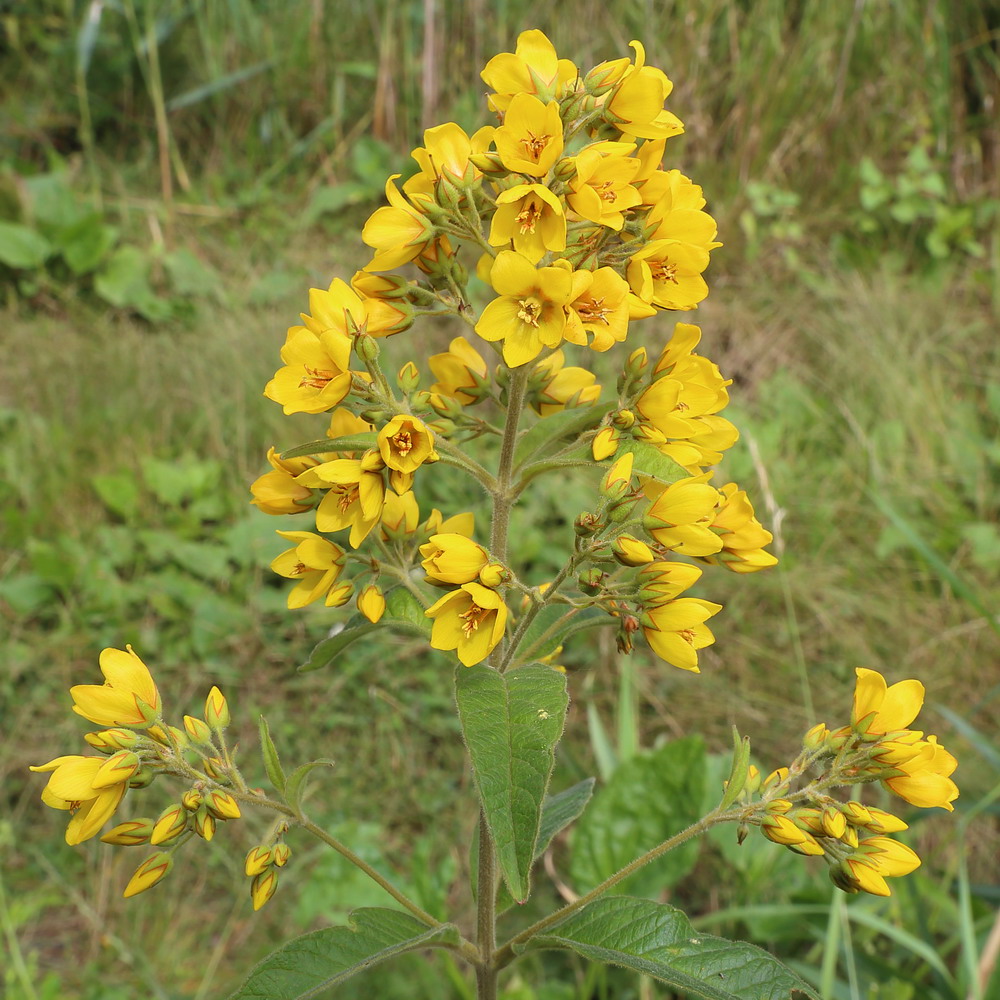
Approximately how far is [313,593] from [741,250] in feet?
13.8

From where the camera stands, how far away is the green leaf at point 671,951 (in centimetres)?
124

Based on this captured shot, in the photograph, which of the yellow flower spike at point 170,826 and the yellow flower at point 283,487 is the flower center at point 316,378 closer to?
the yellow flower at point 283,487

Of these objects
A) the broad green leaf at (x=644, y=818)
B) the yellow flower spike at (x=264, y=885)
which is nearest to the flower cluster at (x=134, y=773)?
the yellow flower spike at (x=264, y=885)

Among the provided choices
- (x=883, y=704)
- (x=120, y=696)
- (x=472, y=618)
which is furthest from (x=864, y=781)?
(x=120, y=696)

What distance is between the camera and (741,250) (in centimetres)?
510

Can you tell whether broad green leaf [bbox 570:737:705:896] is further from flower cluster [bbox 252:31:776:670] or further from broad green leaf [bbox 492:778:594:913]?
flower cluster [bbox 252:31:776:670]

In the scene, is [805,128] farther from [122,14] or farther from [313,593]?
[313,593]

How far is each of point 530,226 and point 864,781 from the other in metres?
0.92

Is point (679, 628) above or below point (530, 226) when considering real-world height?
below

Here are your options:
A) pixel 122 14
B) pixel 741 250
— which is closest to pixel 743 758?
pixel 741 250

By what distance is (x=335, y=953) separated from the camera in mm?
1346

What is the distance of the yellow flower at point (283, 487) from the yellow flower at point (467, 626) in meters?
0.28

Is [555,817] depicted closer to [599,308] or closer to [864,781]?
[864,781]

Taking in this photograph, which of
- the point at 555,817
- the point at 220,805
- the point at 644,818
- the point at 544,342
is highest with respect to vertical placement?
the point at 544,342
